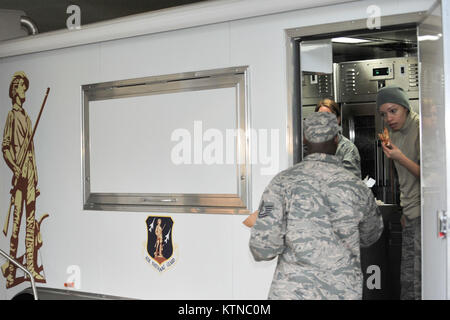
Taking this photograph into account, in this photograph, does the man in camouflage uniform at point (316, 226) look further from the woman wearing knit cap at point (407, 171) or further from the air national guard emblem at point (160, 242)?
the air national guard emblem at point (160, 242)

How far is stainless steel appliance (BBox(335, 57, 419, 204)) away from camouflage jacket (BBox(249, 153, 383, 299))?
3.22m

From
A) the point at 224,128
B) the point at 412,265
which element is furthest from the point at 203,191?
the point at 412,265

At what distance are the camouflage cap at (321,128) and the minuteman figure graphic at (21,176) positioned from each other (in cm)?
314

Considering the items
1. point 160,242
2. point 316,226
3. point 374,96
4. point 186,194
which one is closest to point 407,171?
point 316,226

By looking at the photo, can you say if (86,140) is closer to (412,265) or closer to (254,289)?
(254,289)

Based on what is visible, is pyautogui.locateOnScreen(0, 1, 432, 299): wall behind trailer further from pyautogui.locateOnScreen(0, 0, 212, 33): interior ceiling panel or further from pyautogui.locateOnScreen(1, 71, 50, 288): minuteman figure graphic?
pyautogui.locateOnScreen(0, 0, 212, 33): interior ceiling panel

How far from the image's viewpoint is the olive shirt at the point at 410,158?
3.67m

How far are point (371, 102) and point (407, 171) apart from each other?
7.60 ft

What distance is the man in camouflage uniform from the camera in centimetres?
270

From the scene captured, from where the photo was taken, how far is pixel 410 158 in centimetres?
378

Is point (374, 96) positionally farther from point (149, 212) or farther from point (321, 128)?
point (321, 128)

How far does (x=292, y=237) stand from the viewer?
2711mm
